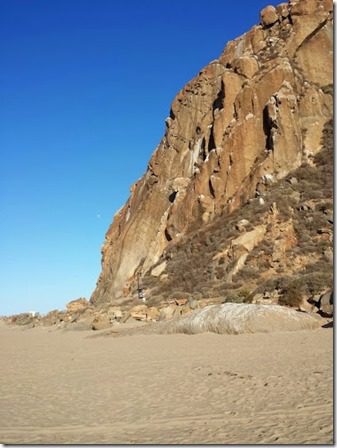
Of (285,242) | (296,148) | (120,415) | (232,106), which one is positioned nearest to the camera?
(120,415)

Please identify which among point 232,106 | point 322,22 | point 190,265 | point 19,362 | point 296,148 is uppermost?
point 322,22

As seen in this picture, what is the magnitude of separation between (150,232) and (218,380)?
1449 inches

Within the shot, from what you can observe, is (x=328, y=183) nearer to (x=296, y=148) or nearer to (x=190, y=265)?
(x=296, y=148)

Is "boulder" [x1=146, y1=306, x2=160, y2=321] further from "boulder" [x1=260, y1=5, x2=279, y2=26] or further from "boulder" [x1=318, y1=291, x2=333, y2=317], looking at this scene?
"boulder" [x1=260, y1=5, x2=279, y2=26]

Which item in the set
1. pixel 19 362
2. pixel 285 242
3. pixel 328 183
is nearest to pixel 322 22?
pixel 328 183

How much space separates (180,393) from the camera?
7348 millimetres

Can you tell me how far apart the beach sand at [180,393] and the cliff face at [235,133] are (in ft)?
75.3

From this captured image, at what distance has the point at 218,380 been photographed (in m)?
8.16

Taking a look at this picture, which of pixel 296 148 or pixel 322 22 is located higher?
pixel 322 22

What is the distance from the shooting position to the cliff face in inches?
1428

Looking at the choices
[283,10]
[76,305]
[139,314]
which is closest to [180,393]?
[139,314]

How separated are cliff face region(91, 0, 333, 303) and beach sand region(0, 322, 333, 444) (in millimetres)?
22954

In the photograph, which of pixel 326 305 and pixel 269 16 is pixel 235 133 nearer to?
pixel 269 16

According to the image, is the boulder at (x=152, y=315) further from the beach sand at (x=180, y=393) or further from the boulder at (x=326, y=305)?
the beach sand at (x=180, y=393)
